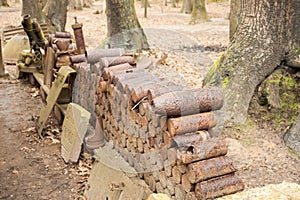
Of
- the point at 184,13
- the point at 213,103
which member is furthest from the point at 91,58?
the point at 184,13

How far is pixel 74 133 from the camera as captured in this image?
5762mm

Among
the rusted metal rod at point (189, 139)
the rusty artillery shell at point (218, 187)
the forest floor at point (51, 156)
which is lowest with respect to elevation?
the forest floor at point (51, 156)

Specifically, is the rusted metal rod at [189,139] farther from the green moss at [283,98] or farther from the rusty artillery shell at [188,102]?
the green moss at [283,98]

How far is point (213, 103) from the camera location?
12.1 feet

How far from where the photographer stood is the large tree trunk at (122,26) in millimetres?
10766

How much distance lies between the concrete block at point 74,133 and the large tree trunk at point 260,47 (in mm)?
2065

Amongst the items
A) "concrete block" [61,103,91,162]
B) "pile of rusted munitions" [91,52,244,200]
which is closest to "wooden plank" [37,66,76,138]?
"concrete block" [61,103,91,162]

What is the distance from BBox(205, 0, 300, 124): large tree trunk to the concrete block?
2.06 meters

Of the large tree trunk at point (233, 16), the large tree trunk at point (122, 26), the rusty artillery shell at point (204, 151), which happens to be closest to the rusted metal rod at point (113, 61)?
the rusty artillery shell at point (204, 151)

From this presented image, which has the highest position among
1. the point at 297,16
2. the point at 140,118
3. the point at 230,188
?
the point at 297,16

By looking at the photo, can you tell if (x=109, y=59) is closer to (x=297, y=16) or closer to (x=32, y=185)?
(x=32, y=185)

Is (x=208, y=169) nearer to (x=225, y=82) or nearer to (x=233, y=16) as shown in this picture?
(x=225, y=82)

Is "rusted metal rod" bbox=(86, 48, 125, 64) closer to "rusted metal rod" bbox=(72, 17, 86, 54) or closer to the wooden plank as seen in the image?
the wooden plank

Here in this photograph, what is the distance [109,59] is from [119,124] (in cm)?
102
